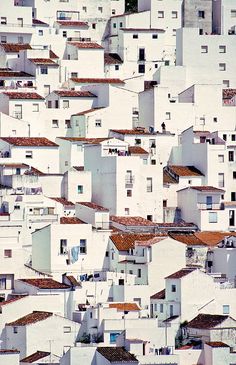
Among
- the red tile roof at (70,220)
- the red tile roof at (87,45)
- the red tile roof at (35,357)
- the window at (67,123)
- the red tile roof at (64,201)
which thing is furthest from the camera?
the red tile roof at (87,45)

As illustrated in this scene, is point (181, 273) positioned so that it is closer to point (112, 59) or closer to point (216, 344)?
point (216, 344)

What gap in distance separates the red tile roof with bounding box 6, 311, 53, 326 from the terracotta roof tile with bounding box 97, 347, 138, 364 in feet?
9.66

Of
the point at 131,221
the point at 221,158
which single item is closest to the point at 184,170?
the point at 221,158

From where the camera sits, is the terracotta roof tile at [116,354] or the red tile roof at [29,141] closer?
the terracotta roof tile at [116,354]

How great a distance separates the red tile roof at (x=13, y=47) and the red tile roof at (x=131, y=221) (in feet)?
37.3

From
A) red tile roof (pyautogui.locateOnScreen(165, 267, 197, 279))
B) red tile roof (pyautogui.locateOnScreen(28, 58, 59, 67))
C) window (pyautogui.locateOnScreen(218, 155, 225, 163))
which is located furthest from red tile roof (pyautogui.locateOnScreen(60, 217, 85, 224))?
red tile roof (pyautogui.locateOnScreen(28, 58, 59, 67))

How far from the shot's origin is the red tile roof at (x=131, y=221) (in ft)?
296

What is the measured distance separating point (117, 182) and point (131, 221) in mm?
1513

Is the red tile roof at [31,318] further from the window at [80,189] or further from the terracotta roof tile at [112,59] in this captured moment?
the terracotta roof tile at [112,59]

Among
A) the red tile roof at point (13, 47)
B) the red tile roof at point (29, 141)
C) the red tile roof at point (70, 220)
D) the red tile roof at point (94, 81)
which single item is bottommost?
the red tile roof at point (70, 220)

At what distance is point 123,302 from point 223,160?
1177 cm

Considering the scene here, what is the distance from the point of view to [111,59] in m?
102

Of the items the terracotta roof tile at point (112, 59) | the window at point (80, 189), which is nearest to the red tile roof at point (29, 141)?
the window at point (80, 189)

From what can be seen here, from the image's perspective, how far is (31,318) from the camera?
81500 mm
